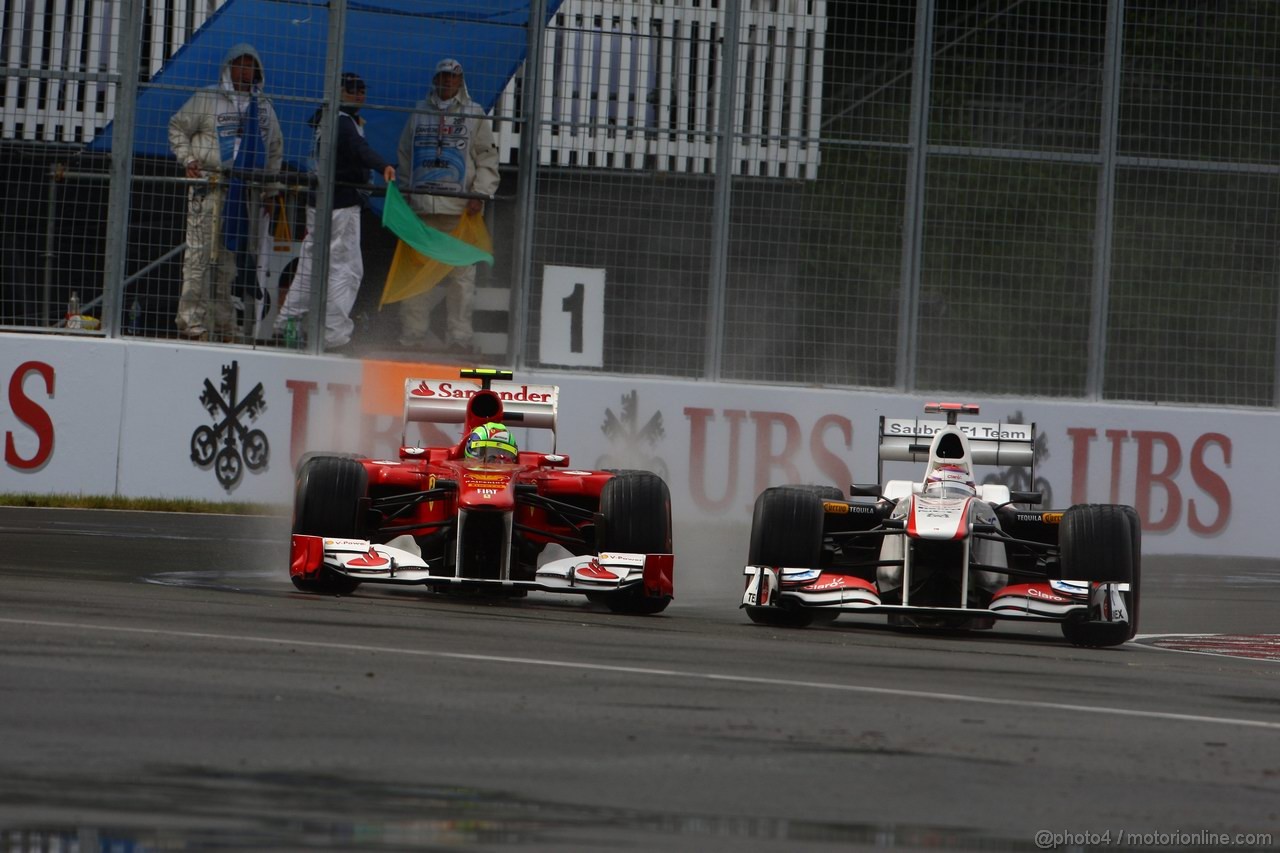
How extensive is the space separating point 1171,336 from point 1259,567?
2.99m

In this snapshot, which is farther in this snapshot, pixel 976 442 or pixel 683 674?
pixel 976 442

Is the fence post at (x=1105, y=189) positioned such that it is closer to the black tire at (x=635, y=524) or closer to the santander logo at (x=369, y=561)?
the black tire at (x=635, y=524)

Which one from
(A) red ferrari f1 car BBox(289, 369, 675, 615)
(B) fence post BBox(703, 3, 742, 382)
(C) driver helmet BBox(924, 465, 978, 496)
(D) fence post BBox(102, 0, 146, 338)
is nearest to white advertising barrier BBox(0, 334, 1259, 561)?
(D) fence post BBox(102, 0, 146, 338)

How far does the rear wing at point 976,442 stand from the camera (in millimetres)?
13430

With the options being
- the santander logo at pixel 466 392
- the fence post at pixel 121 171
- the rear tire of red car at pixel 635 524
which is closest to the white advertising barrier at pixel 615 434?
the fence post at pixel 121 171

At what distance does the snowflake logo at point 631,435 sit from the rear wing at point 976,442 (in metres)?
6.29

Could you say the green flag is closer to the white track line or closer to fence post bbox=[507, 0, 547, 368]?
fence post bbox=[507, 0, 547, 368]

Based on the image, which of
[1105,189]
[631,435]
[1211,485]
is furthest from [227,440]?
[1211,485]

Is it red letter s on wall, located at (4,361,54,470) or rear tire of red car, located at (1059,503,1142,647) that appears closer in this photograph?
rear tire of red car, located at (1059,503,1142,647)

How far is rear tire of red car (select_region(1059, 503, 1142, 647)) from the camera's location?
1154cm

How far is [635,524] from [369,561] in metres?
1.58

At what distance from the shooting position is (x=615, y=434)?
65.2 feet

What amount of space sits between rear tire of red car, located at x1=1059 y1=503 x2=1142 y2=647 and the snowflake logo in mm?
8280

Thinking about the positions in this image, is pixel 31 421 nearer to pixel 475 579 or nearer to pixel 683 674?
pixel 475 579
